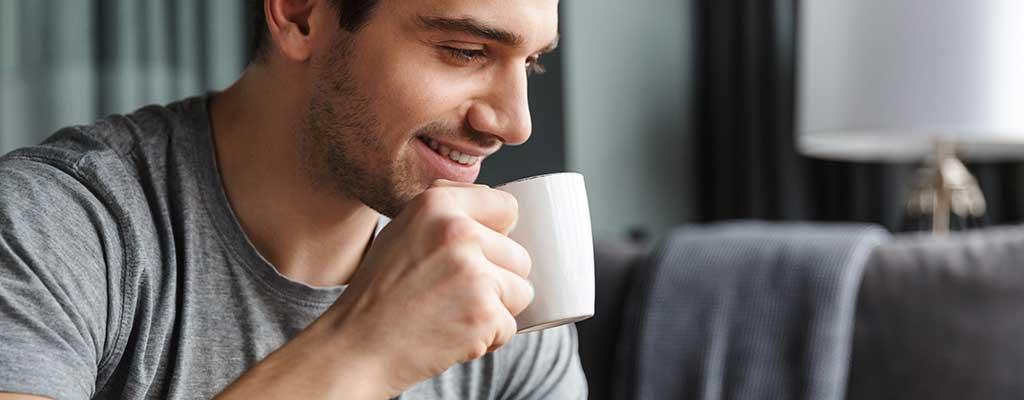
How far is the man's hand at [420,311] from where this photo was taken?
2.41 feet

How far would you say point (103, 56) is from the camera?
2.23 meters

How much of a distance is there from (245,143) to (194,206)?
10 cm

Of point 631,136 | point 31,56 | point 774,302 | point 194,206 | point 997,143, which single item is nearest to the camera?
point 194,206

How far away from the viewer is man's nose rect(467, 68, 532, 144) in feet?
3.14

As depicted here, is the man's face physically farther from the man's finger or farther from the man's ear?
the man's finger

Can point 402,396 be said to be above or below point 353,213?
below

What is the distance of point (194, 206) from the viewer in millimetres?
989

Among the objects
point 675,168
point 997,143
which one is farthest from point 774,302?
point 675,168

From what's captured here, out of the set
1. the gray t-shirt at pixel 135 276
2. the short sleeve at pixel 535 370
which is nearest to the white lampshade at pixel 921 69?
the short sleeve at pixel 535 370

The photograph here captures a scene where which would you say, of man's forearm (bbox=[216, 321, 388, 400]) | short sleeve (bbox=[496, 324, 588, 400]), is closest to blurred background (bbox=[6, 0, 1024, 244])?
short sleeve (bbox=[496, 324, 588, 400])

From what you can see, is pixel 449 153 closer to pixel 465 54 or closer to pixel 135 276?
pixel 465 54

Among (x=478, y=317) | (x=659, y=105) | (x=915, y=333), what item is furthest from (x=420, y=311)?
(x=659, y=105)

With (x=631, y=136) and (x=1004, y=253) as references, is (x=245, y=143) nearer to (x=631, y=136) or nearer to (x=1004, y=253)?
(x=1004, y=253)

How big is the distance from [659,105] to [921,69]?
1056 mm
